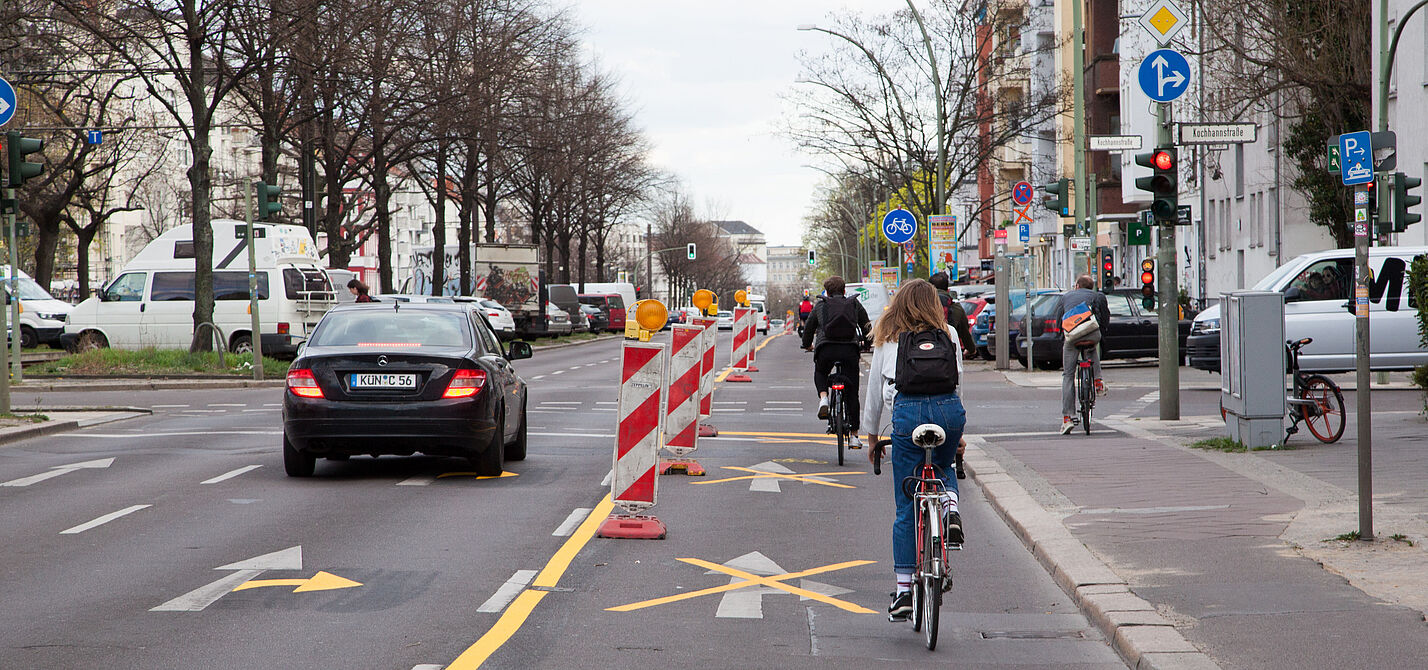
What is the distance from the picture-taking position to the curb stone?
6.45m

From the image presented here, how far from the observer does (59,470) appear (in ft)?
46.9

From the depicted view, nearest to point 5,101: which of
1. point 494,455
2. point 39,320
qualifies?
point 494,455

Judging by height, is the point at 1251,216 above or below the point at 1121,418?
above

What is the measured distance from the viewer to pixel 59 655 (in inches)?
261

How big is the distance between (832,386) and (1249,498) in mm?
4934

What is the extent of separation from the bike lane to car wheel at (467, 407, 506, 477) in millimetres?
1630

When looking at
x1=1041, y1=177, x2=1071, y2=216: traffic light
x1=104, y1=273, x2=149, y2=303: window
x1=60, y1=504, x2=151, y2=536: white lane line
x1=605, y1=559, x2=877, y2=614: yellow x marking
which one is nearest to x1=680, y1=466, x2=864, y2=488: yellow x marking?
x1=605, y1=559, x2=877, y2=614: yellow x marking

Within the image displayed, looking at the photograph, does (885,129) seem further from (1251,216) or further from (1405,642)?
(1405,642)

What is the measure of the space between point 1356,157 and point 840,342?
532 centimetres

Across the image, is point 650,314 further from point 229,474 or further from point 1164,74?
point 1164,74

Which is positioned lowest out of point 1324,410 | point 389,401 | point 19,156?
point 1324,410

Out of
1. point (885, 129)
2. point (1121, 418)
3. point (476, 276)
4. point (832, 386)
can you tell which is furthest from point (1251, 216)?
point (832, 386)

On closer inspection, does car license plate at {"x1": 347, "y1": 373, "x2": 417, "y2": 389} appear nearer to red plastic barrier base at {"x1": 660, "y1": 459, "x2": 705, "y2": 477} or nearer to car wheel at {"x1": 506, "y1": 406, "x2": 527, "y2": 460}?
car wheel at {"x1": 506, "y1": 406, "x2": 527, "y2": 460}

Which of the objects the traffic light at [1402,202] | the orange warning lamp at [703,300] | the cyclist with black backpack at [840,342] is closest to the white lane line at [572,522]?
the cyclist with black backpack at [840,342]
